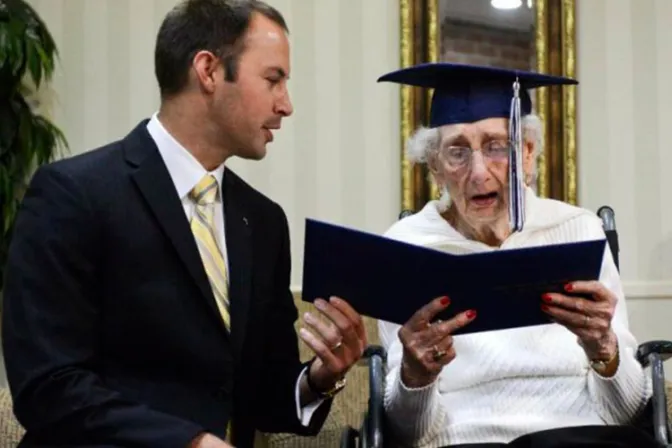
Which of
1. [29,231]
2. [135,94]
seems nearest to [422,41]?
[135,94]

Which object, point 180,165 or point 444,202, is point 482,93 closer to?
point 444,202

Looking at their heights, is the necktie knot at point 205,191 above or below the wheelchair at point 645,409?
above

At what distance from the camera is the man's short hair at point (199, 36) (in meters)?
1.86

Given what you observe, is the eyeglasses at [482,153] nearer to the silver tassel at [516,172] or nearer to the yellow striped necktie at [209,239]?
the silver tassel at [516,172]

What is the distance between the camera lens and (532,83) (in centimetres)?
231

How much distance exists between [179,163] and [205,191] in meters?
0.08

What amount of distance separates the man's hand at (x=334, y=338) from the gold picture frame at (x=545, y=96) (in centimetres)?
223

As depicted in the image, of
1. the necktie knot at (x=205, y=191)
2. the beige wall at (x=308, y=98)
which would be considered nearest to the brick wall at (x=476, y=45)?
the beige wall at (x=308, y=98)

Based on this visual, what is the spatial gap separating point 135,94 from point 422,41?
1257 mm

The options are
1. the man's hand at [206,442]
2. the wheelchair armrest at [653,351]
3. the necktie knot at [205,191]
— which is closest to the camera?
the man's hand at [206,442]

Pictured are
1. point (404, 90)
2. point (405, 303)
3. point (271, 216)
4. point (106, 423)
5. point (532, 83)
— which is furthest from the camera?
point (404, 90)

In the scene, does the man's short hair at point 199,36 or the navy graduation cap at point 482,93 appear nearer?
the man's short hair at point 199,36

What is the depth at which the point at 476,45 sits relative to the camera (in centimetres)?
414

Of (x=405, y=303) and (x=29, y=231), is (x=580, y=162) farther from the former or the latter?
(x=29, y=231)
